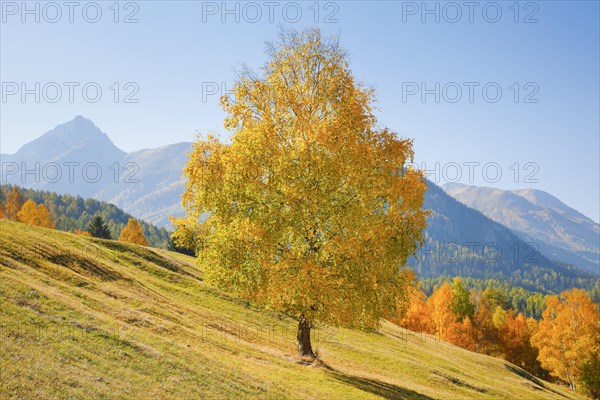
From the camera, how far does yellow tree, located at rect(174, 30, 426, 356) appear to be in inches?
915

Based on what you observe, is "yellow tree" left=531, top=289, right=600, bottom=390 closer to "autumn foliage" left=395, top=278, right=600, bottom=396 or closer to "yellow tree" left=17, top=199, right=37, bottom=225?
"autumn foliage" left=395, top=278, right=600, bottom=396

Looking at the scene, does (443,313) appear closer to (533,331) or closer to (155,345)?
(533,331)

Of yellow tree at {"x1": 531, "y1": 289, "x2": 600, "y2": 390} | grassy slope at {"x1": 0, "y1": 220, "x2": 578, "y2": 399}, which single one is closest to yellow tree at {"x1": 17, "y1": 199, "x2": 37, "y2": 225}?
grassy slope at {"x1": 0, "y1": 220, "x2": 578, "y2": 399}

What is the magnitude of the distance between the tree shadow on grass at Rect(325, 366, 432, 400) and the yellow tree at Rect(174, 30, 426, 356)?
3646mm

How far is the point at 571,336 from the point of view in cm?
7756

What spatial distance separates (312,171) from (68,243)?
32085 millimetres

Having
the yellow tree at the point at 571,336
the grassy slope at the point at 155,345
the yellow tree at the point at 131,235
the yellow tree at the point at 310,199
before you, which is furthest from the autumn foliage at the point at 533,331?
the yellow tree at the point at 131,235

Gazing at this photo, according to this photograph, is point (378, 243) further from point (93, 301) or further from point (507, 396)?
point (507, 396)

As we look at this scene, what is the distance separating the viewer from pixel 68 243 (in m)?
43.4

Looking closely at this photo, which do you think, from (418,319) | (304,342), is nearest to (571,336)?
(418,319)

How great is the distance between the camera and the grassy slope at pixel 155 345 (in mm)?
16750

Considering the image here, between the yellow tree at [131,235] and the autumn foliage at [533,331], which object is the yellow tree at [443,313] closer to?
the autumn foliage at [533,331]

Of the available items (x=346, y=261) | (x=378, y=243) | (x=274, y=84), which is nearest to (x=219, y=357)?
(x=346, y=261)

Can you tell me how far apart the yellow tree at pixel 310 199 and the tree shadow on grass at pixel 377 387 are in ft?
12.0
